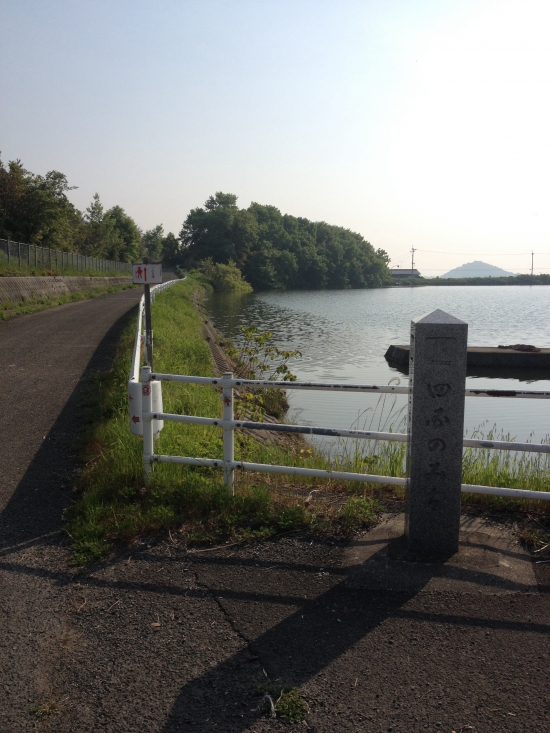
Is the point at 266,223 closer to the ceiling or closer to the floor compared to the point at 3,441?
closer to the ceiling

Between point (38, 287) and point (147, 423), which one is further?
point (38, 287)

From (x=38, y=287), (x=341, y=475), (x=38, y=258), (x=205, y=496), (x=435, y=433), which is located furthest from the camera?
(x=38, y=258)

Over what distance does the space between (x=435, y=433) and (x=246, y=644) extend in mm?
1877

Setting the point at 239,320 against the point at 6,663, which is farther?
the point at 239,320

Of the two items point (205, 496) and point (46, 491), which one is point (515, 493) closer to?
point (205, 496)

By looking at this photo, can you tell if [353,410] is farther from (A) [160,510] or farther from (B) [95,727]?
(B) [95,727]

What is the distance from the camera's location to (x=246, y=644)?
11.6 ft

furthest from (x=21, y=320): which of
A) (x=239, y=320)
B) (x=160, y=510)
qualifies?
(x=239, y=320)

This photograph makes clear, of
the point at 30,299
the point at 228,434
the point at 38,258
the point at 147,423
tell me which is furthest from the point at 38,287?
the point at 228,434

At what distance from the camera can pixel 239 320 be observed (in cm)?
4375

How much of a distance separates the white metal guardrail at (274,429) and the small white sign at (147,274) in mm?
1552

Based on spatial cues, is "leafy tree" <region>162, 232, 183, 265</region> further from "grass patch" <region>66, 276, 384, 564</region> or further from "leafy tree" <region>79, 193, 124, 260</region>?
"grass patch" <region>66, 276, 384, 564</region>

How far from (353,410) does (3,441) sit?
28.8 feet

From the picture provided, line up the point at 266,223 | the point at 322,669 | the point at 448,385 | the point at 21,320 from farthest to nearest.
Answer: the point at 266,223, the point at 21,320, the point at 448,385, the point at 322,669
